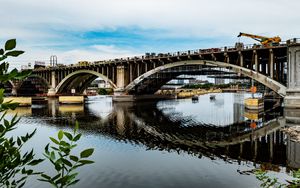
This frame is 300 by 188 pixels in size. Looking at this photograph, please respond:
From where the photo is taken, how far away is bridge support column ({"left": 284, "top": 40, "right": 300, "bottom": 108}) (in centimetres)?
4984

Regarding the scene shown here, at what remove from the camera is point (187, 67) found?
240 ft

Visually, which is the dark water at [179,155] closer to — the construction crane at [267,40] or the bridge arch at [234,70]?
the bridge arch at [234,70]

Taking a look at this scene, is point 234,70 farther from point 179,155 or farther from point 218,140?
point 179,155

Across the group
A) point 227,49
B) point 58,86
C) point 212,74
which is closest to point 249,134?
point 227,49

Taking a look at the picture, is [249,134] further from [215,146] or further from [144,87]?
[144,87]

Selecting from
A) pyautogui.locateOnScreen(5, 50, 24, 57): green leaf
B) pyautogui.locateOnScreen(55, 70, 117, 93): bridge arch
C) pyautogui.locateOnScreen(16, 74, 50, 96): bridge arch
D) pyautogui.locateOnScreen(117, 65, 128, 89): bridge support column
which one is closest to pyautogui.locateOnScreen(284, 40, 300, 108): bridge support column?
pyautogui.locateOnScreen(117, 65, 128, 89): bridge support column

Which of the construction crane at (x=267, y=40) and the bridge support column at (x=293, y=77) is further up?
the construction crane at (x=267, y=40)

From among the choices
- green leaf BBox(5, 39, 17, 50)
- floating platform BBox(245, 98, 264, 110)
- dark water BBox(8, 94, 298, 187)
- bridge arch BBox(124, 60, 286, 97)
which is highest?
bridge arch BBox(124, 60, 286, 97)

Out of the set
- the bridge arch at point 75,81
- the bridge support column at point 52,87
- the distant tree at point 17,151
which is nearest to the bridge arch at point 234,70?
the bridge arch at point 75,81

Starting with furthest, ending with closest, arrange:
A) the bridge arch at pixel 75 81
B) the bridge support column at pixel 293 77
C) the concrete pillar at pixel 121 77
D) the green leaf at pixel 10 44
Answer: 1. the bridge arch at pixel 75 81
2. the concrete pillar at pixel 121 77
3. the bridge support column at pixel 293 77
4. the green leaf at pixel 10 44

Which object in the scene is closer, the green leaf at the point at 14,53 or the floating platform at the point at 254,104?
the green leaf at the point at 14,53

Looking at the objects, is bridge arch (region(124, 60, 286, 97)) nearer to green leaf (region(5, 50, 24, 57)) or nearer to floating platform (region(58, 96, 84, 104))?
floating platform (region(58, 96, 84, 104))

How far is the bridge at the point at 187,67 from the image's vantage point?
5100 centimetres

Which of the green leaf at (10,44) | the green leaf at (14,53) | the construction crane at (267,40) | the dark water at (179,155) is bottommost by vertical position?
the dark water at (179,155)
